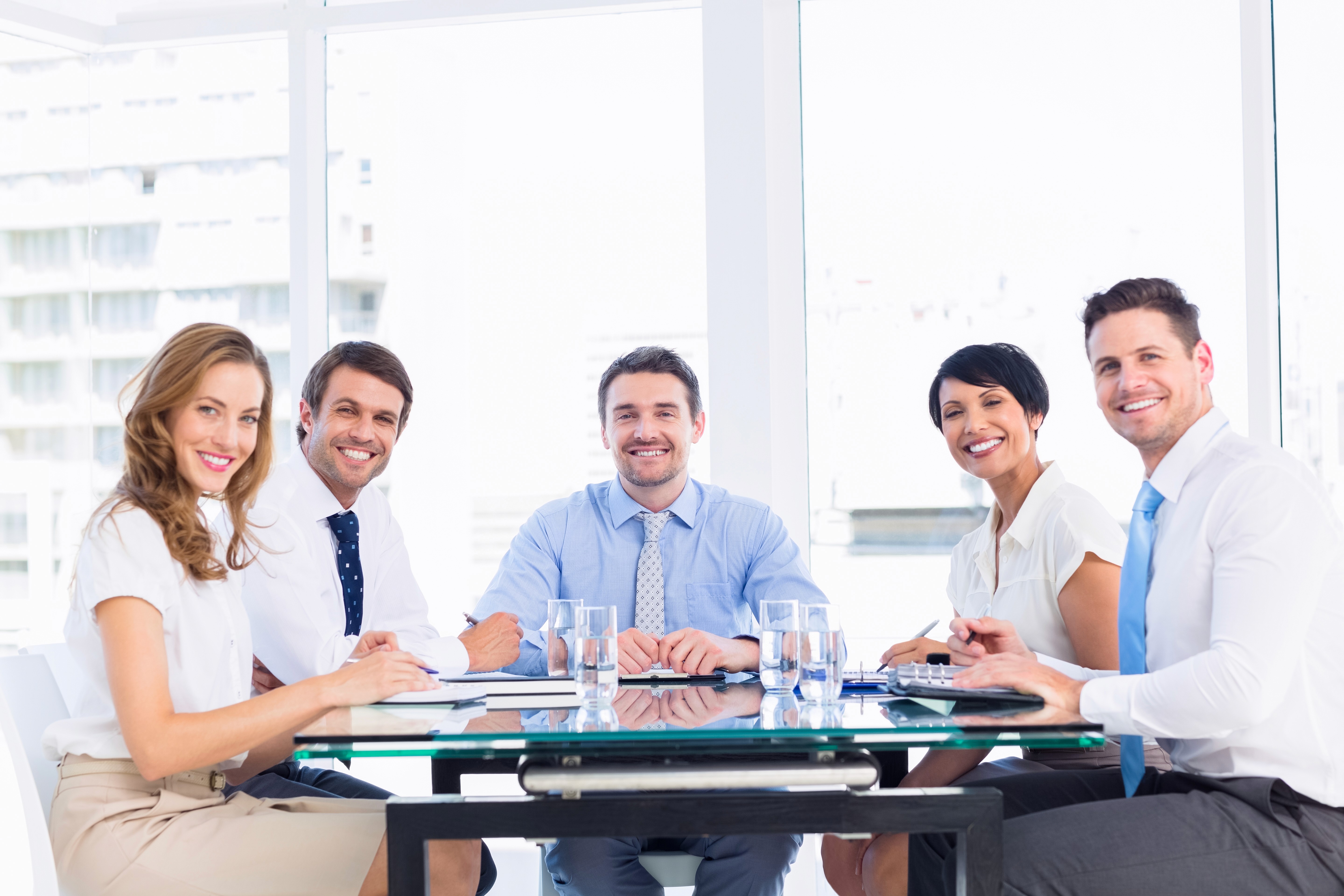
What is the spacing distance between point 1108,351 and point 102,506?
5.87ft

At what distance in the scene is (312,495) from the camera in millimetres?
2643

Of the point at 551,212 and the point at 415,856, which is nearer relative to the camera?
the point at 415,856

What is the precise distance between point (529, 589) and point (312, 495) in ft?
1.85

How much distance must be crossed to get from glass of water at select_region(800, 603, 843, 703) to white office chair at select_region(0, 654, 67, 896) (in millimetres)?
1195

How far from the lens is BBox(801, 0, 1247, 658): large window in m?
3.38

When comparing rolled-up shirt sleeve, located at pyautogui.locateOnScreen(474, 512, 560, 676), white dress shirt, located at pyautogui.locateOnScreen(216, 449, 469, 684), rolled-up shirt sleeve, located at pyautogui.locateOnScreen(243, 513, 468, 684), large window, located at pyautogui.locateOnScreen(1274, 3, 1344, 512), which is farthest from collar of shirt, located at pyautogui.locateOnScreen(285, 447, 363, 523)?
large window, located at pyautogui.locateOnScreen(1274, 3, 1344, 512)

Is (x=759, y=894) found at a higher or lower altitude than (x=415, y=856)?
lower

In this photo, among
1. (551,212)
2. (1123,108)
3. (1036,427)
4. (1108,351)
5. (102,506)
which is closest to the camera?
(102,506)

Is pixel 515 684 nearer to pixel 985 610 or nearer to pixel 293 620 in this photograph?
pixel 293 620

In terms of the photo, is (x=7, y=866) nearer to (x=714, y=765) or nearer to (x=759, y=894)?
(x=714, y=765)

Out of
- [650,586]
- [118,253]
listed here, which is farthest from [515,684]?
[118,253]

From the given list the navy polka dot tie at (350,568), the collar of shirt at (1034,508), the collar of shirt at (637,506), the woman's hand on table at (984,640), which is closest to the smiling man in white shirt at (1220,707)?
the woman's hand on table at (984,640)

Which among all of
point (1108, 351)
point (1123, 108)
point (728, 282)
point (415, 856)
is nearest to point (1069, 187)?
point (1123, 108)

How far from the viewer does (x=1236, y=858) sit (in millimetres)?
1678
